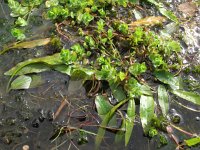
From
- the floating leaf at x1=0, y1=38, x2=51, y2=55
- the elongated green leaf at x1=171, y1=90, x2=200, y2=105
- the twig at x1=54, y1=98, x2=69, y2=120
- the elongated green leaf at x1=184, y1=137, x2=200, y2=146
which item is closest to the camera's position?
the elongated green leaf at x1=184, y1=137, x2=200, y2=146

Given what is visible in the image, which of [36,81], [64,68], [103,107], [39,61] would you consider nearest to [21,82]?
[36,81]

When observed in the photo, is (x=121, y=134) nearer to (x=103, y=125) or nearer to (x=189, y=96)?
(x=103, y=125)

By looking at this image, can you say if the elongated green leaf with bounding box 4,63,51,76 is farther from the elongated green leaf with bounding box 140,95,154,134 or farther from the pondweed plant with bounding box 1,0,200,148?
the elongated green leaf with bounding box 140,95,154,134

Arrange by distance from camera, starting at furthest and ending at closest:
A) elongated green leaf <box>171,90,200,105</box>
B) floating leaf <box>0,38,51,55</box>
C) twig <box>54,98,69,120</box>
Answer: floating leaf <box>0,38,51,55</box> → elongated green leaf <box>171,90,200,105</box> → twig <box>54,98,69,120</box>

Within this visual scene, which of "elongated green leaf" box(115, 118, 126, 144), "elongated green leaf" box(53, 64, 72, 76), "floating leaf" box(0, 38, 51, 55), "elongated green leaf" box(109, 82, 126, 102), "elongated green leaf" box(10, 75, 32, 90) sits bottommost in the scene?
"elongated green leaf" box(115, 118, 126, 144)

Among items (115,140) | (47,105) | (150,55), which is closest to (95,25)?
(150,55)

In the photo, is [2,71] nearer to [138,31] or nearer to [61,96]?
[61,96]

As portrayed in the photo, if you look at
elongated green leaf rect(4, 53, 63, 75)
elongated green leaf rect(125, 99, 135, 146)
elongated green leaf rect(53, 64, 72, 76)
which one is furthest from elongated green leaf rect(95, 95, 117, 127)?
elongated green leaf rect(4, 53, 63, 75)

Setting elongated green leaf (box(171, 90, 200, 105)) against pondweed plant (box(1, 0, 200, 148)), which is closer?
pondweed plant (box(1, 0, 200, 148))
